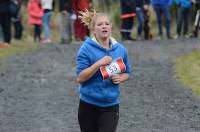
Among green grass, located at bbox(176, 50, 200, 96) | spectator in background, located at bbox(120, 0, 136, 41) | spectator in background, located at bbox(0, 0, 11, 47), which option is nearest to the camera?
green grass, located at bbox(176, 50, 200, 96)

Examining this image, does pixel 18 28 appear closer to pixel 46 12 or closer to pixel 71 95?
pixel 46 12

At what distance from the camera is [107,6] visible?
1307 inches

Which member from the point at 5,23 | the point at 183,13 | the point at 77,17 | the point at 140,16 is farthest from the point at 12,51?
the point at 183,13

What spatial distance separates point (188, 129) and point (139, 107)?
Answer: 73.0 inches

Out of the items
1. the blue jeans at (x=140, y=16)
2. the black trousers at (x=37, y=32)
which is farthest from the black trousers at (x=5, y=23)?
the blue jeans at (x=140, y=16)

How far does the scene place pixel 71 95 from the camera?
12773 millimetres

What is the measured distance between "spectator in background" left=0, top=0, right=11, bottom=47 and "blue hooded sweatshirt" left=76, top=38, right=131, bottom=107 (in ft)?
43.2

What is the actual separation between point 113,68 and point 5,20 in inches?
536

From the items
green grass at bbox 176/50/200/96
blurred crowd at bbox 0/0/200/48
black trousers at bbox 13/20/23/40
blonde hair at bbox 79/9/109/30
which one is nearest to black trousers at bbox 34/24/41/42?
blurred crowd at bbox 0/0/200/48

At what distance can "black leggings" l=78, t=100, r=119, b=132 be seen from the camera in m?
6.98

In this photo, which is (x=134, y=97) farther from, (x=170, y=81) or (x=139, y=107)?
(x=170, y=81)

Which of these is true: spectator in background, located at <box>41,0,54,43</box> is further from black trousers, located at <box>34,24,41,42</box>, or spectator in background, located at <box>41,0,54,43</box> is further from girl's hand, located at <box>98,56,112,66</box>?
girl's hand, located at <box>98,56,112,66</box>

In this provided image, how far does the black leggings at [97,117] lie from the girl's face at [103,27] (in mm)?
694

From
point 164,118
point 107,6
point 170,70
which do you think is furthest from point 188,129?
point 107,6
